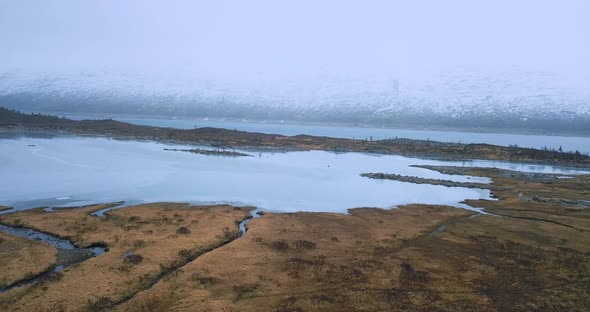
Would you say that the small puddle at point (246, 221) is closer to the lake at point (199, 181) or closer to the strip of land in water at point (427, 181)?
the lake at point (199, 181)

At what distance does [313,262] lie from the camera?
3042 centimetres

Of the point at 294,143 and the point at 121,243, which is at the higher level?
the point at 294,143

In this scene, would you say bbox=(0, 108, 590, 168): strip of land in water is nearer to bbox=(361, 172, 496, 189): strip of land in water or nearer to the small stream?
bbox=(361, 172, 496, 189): strip of land in water

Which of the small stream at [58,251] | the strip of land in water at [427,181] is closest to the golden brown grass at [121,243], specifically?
the small stream at [58,251]

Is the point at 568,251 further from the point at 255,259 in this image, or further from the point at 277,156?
the point at 277,156

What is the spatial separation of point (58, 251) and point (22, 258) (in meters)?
2.76

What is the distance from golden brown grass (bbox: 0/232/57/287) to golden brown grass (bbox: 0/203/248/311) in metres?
2.06

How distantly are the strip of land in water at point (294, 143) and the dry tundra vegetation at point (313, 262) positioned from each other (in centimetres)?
9255

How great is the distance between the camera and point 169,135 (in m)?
160

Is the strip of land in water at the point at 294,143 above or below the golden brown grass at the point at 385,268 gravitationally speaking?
above

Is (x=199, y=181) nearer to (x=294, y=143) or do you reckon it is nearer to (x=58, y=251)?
(x=58, y=251)

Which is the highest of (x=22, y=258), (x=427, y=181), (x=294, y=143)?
(x=294, y=143)

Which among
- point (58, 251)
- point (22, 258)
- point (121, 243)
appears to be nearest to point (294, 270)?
point (121, 243)

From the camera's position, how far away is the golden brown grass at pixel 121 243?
2333 cm
